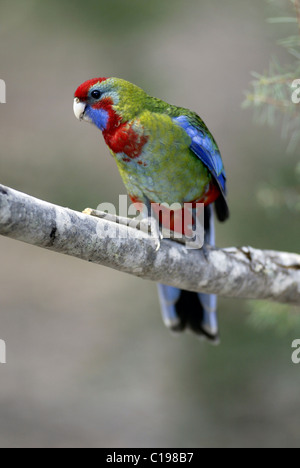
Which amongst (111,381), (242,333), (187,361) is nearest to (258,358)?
(242,333)

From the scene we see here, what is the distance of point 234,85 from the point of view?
4031 mm

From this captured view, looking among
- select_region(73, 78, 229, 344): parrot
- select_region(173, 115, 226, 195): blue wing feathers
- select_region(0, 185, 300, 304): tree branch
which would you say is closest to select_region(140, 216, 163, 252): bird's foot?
select_region(0, 185, 300, 304): tree branch

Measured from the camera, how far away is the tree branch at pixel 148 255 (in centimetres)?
149

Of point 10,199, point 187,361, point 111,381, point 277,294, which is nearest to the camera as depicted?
point 10,199

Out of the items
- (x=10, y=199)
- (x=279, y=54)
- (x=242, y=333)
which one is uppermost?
(x=279, y=54)

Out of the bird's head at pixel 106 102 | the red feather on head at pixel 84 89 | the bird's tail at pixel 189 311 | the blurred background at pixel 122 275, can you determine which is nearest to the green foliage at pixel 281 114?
the blurred background at pixel 122 275

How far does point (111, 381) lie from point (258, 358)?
4.98 feet

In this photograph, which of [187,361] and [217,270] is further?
[187,361]

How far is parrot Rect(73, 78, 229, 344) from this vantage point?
1.89 metres

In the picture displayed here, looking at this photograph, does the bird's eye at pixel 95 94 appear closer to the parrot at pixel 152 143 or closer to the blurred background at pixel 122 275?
the parrot at pixel 152 143

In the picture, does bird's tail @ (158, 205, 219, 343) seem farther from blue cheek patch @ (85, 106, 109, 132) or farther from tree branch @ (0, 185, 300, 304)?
blue cheek patch @ (85, 106, 109, 132)

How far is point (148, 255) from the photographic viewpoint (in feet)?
6.13

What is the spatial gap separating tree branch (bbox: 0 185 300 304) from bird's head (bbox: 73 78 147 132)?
0.39 meters

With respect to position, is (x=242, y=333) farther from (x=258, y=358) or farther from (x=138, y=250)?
(x=138, y=250)
